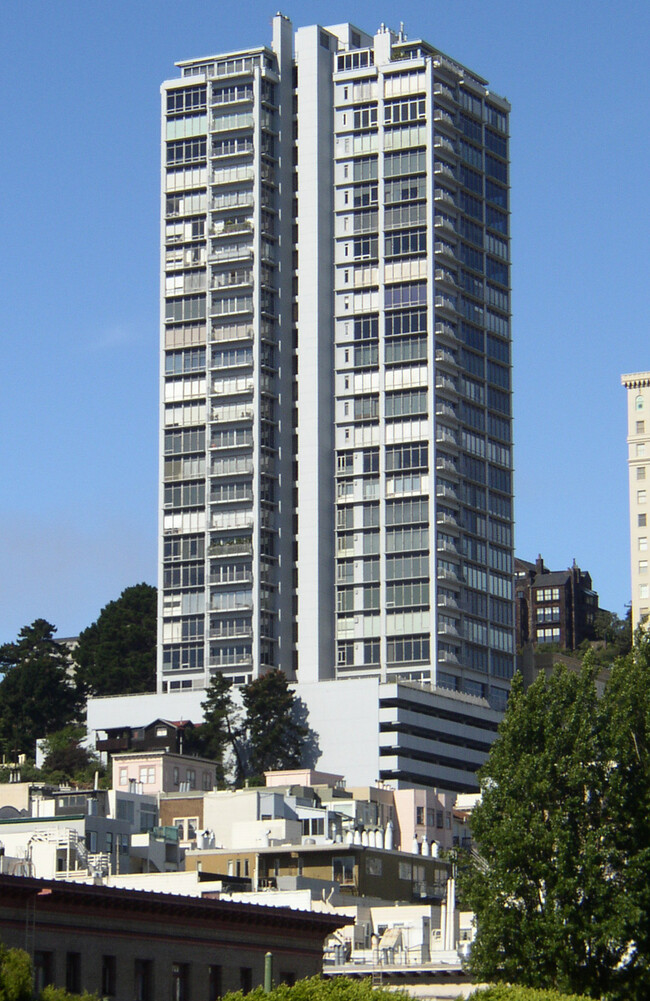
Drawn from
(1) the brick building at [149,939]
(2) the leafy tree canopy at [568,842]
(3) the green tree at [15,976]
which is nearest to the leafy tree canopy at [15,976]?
(3) the green tree at [15,976]

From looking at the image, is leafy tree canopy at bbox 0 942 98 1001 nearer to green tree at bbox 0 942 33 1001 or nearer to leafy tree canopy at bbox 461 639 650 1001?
green tree at bbox 0 942 33 1001

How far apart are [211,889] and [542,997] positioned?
1542 inches

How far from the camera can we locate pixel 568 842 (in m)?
92.9

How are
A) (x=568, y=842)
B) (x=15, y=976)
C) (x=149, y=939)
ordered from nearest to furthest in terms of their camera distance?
1. (x=15, y=976)
2. (x=149, y=939)
3. (x=568, y=842)

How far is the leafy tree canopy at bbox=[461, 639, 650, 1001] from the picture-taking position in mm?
90438

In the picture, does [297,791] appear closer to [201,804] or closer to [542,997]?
[201,804]

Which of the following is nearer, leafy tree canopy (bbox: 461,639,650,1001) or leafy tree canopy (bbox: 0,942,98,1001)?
leafy tree canopy (bbox: 0,942,98,1001)

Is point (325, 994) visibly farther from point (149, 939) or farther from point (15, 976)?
point (149, 939)

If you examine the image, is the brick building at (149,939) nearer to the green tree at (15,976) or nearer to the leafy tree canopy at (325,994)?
the green tree at (15,976)

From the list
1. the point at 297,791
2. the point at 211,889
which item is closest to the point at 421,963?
the point at 211,889

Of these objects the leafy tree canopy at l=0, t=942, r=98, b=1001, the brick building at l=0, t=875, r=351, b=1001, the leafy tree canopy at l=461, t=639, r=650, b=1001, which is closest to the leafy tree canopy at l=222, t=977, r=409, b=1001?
the leafy tree canopy at l=0, t=942, r=98, b=1001

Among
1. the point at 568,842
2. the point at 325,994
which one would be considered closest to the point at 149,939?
the point at 325,994

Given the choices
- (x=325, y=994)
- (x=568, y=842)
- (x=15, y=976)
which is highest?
(x=568, y=842)

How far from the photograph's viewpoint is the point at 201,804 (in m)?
178
